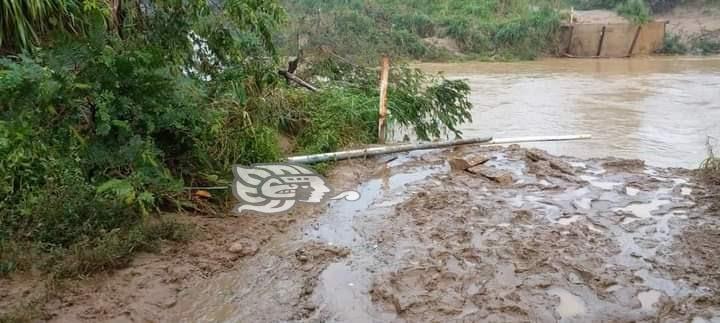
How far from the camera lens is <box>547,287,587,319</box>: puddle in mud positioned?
2.90 meters

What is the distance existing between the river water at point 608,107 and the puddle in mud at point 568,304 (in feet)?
12.9

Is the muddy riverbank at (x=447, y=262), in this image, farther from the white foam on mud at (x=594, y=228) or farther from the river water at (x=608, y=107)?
the river water at (x=608, y=107)

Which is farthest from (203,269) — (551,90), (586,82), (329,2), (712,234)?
(329,2)

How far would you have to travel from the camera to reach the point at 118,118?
375cm

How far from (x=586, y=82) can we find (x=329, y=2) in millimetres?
11125

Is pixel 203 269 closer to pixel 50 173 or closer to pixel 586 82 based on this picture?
pixel 50 173

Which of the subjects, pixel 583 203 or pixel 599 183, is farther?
pixel 599 183

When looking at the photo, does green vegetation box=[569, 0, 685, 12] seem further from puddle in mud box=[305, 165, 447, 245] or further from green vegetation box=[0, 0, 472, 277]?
green vegetation box=[0, 0, 472, 277]

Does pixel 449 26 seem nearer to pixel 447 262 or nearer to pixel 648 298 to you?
pixel 447 262

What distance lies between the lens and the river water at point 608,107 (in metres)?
7.31

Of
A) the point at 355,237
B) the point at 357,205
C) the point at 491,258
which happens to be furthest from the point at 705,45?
the point at 355,237

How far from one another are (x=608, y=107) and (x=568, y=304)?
8.17 metres

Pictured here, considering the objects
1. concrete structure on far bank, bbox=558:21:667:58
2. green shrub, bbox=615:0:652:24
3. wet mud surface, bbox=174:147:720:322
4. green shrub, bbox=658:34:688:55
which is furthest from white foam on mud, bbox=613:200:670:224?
green shrub, bbox=658:34:688:55

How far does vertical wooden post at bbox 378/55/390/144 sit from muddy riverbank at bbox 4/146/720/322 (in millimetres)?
1427
